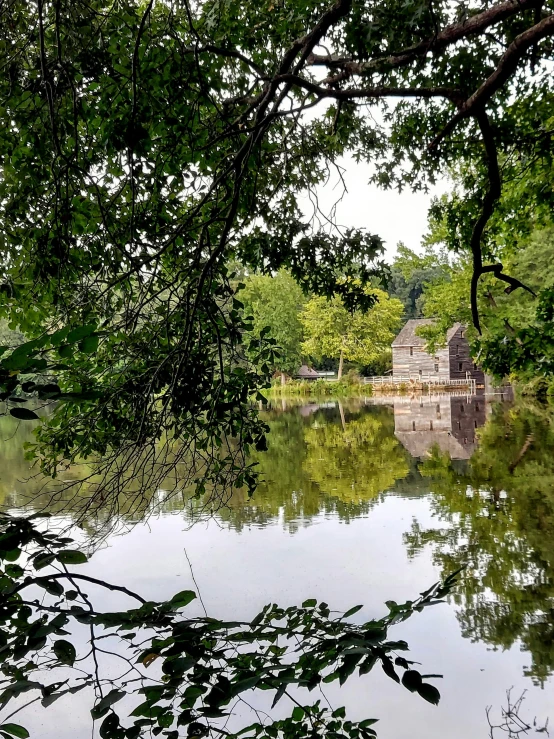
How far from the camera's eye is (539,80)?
245 inches

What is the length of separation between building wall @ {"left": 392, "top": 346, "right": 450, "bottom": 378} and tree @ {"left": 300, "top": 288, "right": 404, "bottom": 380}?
2.10 m

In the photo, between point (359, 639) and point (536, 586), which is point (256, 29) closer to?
point (359, 639)

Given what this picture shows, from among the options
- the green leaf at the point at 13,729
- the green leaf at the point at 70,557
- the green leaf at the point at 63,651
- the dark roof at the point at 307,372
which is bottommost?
the dark roof at the point at 307,372

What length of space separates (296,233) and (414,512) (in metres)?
6.68

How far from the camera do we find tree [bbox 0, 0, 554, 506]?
254 centimetres

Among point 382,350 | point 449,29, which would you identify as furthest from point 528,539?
point 382,350

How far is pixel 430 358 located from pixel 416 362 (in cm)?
100

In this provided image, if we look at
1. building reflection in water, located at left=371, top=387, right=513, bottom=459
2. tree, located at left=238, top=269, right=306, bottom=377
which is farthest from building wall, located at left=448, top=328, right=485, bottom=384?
tree, located at left=238, top=269, right=306, bottom=377

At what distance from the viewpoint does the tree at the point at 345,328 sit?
123 feet

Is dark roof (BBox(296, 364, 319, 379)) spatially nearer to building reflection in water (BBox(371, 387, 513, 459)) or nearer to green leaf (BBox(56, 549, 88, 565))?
building reflection in water (BBox(371, 387, 513, 459))

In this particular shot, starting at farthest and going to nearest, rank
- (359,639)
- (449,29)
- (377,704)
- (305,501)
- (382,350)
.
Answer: (382,350) → (305,501) → (377,704) → (449,29) → (359,639)

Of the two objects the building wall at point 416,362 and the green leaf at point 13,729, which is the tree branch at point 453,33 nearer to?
the green leaf at point 13,729

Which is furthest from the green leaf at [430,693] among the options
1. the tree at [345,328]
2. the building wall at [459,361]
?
the building wall at [459,361]

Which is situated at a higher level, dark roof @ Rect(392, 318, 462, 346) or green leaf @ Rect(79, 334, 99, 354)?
dark roof @ Rect(392, 318, 462, 346)
